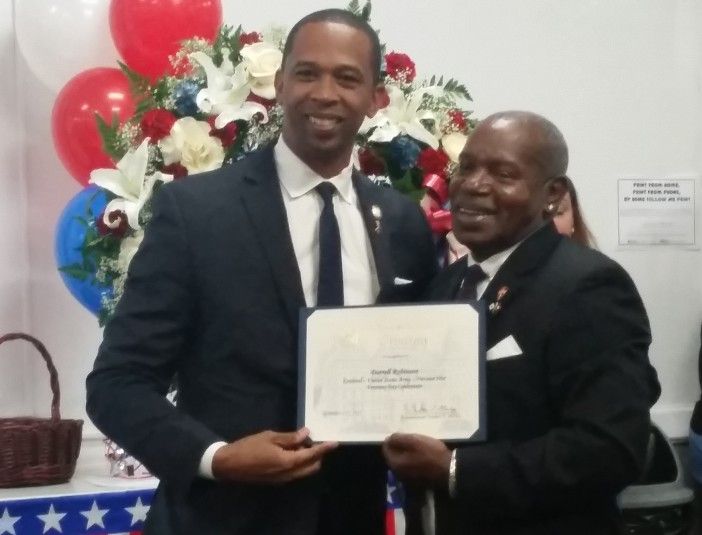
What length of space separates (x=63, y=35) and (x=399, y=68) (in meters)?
1.27

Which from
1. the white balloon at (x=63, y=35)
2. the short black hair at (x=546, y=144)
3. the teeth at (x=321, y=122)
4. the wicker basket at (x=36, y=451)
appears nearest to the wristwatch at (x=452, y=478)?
the short black hair at (x=546, y=144)

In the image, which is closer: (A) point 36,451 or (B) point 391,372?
(B) point 391,372

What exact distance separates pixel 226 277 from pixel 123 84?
58.4 inches

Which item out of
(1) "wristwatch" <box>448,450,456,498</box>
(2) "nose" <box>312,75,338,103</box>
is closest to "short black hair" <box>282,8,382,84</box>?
(2) "nose" <box>312,75,338,103</box>

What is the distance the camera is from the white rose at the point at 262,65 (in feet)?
7.32

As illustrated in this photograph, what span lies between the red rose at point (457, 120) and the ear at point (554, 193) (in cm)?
72

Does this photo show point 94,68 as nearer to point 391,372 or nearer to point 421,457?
point 391,372

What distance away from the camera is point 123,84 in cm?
295

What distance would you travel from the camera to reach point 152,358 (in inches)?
64.8

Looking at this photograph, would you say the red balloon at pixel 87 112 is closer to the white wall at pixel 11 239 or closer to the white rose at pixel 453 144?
the white wall at pixel 11 239

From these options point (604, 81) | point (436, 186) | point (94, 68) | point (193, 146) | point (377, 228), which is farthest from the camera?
point (604, 81)

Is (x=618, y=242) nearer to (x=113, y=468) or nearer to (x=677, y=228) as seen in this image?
(x=677, y=228)

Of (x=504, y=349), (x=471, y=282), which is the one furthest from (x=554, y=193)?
(x=504, y=349)

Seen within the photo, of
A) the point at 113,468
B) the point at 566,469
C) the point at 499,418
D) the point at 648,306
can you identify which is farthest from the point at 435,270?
the point at 648,306
